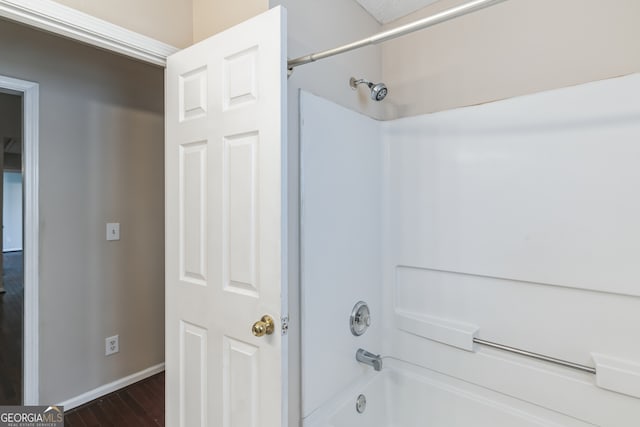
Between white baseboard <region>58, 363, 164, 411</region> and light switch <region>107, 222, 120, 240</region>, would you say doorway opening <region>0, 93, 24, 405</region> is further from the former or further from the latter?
light switch <region>107, 222, 120, 240</region>

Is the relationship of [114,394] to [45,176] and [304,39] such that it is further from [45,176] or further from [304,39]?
[304,39]

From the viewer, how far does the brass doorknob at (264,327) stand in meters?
1.04

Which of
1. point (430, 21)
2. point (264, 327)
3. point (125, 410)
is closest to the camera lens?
point (430, 21)

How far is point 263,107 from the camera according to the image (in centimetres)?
107

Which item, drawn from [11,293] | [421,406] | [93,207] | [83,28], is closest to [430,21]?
[83,28]

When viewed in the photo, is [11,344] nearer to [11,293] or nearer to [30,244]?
[30,244]

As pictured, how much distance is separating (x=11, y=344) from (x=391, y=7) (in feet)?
13.3

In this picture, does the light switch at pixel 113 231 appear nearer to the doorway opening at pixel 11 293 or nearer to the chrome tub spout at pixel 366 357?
the doorway opening at pixel 11 293

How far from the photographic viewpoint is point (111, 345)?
2.24 m

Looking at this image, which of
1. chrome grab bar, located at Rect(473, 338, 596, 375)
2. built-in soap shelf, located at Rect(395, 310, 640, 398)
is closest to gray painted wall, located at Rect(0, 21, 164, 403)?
built-in soap shelf, located at Rect(395, 310, 640, 398)

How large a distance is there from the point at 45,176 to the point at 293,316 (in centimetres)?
181

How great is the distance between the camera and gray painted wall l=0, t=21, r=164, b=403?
1948 mm

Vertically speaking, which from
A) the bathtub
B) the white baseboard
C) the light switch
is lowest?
the white baseboard

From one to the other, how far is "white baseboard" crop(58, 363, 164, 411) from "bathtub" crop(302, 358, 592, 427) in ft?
5.53
